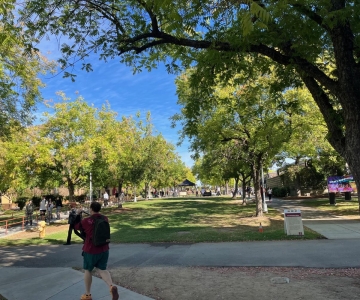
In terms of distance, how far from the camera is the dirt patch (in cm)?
548

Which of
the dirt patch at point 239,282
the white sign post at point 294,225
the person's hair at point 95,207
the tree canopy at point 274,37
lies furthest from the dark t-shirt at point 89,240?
the white sign post at point 294,225

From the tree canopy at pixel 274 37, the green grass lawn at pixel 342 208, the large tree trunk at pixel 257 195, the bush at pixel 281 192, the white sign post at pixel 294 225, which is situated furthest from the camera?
the bush at pixel 281 192

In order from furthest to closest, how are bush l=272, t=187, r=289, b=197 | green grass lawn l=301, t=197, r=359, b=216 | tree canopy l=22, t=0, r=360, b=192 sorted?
1. bush l=272, t=187, r=289, b=197
2. green grass lawn l=301, t=197, r=359, b=216
3. tree canopy l=22, t=0, r=360, b=192

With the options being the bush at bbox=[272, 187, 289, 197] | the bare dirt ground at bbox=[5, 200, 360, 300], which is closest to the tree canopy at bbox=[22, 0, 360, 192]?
the bare dirt ground at bbox=[5, 200, 360, 300]

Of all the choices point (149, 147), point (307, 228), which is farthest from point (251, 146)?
point (149, 147)

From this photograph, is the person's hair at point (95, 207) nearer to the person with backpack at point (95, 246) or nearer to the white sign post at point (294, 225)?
the person with backpack at point (95, 246)

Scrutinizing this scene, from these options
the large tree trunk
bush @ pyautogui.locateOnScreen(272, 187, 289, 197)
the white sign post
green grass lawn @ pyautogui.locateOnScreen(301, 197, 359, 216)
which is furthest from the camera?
bush @ pyautogui.locateOnScreen(272, 187, 289, 197)

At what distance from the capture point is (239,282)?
6262mm

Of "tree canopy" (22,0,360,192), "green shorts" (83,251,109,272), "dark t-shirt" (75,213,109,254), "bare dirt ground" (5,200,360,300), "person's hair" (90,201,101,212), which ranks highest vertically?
"tree canopy" (22,0,360,192)

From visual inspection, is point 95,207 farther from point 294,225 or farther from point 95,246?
point 294,225

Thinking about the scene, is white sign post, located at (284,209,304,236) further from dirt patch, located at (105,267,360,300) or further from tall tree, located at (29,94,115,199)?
tall tree, located at (29,94,115,199)

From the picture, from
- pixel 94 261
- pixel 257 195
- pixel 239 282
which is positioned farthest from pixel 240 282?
pixel 257 195

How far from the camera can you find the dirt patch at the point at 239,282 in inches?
216

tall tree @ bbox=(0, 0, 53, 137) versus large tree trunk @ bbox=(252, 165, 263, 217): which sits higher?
tall tree @ bbox=(0, 0, 53, 137)
